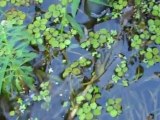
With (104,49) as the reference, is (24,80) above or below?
below

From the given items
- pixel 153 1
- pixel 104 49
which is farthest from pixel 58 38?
pixel 153 1

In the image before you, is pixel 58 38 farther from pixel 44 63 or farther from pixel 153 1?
pixel 153 1

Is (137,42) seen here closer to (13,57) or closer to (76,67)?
(76,67)

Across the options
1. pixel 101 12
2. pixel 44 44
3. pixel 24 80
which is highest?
pixel 101 12

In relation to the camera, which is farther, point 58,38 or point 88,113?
point 58,38

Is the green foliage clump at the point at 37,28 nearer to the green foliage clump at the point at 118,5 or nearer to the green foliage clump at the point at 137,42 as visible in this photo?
the green foliage clump at the point at 118,5

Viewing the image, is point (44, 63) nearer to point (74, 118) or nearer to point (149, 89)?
point (74, 118)
